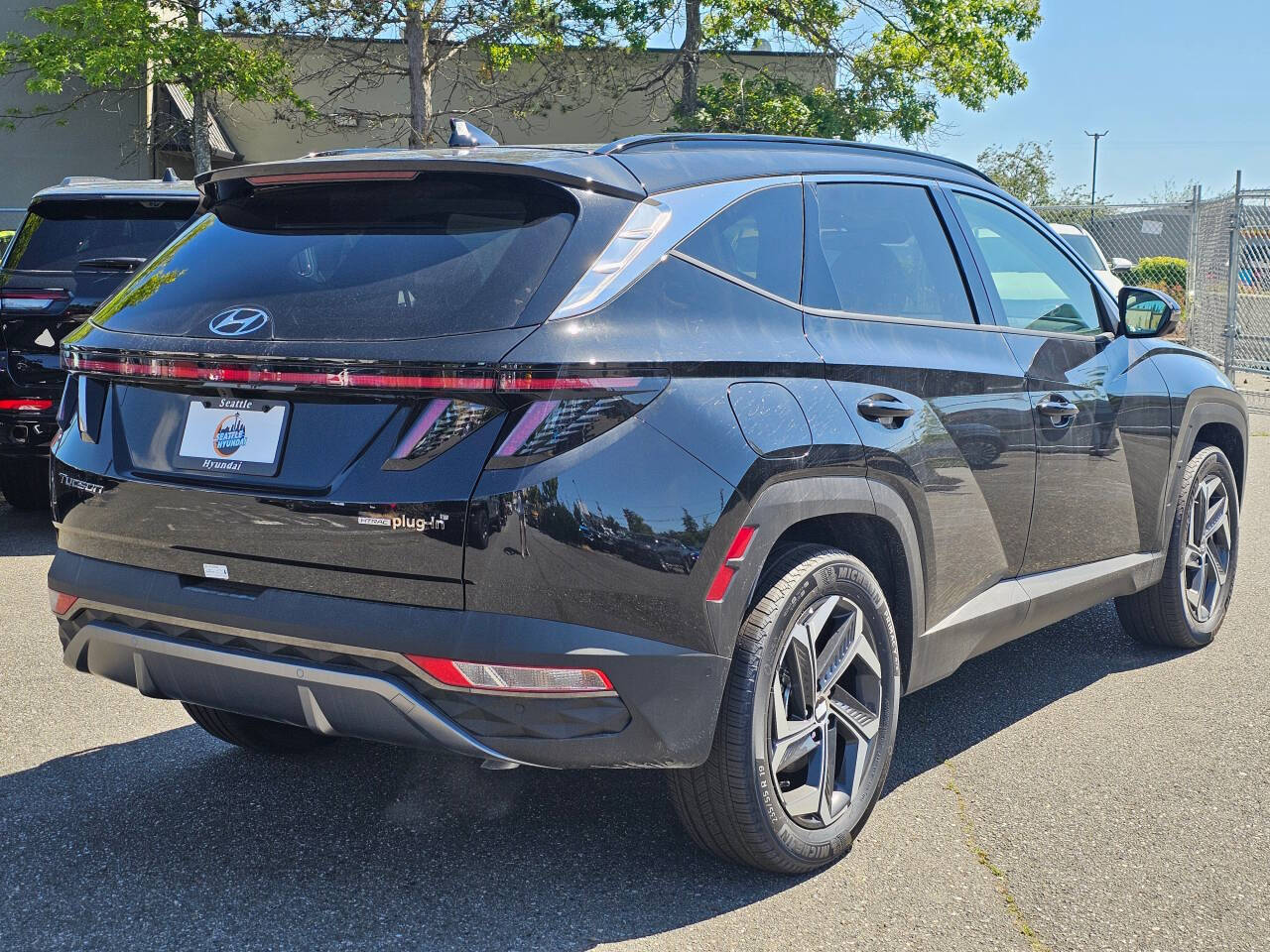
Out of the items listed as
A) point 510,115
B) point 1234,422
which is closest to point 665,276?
point 1234,422

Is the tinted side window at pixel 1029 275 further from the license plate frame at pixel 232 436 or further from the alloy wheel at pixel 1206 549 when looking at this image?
the license plate frame at pixel 232 436

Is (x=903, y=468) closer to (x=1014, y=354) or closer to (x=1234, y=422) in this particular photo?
(x=1014, y=354)

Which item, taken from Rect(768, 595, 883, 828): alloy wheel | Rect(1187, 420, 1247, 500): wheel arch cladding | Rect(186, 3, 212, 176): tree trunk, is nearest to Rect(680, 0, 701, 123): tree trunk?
Rect(186, 3, 212, 176): tree trunk

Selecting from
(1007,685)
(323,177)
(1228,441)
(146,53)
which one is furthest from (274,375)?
(146,53)

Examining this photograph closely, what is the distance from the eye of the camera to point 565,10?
23.3m

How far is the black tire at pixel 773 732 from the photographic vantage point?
2975 millimetres

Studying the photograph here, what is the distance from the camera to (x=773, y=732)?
10.2 feet

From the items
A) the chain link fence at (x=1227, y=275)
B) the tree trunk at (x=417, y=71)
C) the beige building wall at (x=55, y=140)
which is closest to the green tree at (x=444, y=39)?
the tree trunk at (x=417, y=71)

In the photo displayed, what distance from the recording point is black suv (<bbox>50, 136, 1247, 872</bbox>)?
8.79ft

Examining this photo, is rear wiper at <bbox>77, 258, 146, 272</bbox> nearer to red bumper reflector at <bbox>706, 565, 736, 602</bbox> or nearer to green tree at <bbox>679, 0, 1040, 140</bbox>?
red bumper reflector at <bbox>706, 565, 736, 602</bbox>

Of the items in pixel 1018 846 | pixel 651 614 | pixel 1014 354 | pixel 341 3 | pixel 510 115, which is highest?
pixel 341 3

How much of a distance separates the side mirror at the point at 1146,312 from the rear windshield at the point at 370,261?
277 centimetres

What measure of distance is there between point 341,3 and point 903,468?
859 inches

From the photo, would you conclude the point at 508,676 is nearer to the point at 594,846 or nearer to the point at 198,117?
the point at 594,846
